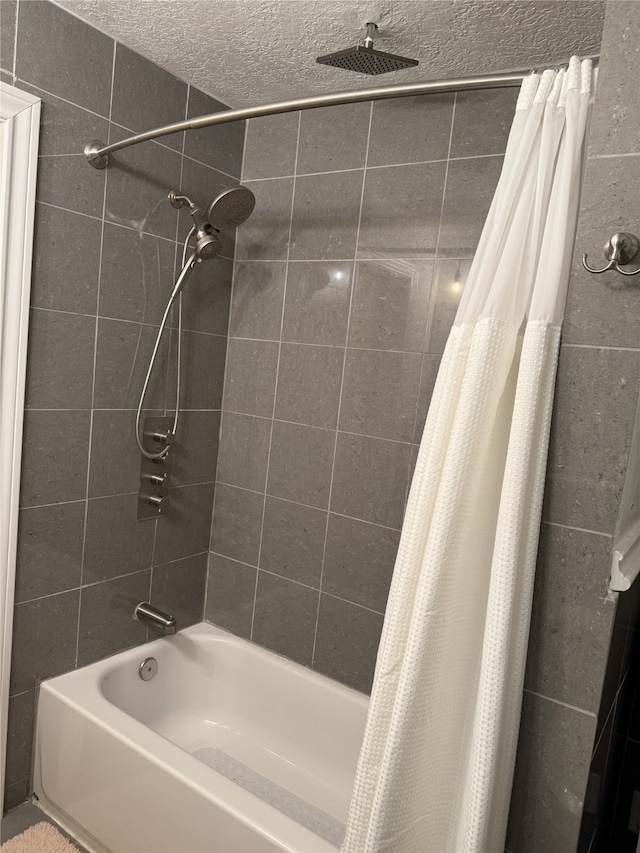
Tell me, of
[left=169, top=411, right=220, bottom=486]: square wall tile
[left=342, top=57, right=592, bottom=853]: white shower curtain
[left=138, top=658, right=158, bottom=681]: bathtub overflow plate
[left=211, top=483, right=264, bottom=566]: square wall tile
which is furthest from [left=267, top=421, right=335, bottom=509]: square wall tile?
[left=342, top=57, right=592, bottom=853]: white shower curtain

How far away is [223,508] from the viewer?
244 cm

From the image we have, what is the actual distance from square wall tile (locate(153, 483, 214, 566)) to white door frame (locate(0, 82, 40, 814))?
1.87ft

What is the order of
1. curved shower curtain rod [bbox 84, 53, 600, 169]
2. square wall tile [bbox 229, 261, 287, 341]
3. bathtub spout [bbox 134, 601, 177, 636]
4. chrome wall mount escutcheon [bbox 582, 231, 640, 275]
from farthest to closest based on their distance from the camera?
1. square wall tile [bbox 229, 261, 287, 341]
2. bathtub spout [bbox 134, 601, 177, 636]
3. curved shower curtain rod [bbox 84, 53, 600, 169]
4. chrome wall mount escutcheon [bbox 582, 231, 640, 275]

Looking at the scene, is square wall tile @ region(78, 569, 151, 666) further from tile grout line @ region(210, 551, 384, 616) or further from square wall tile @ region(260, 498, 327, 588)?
square wall tile @ region(260, 498, 327, 588)

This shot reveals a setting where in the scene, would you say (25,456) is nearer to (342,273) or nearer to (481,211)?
(342,273)

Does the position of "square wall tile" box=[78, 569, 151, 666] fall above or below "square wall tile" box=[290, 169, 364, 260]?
below

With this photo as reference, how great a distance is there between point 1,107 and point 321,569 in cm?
167

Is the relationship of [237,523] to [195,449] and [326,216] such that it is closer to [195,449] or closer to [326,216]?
[195,449]

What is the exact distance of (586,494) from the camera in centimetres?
109

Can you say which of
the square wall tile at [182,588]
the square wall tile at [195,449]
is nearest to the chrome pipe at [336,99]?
the square wall tile at [195,449]

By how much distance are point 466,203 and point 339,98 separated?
0.62 m

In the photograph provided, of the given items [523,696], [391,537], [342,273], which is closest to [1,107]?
[342,273]

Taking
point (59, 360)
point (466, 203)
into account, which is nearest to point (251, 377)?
point (59, 360)

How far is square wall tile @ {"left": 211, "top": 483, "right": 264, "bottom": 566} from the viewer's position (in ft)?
7.72
